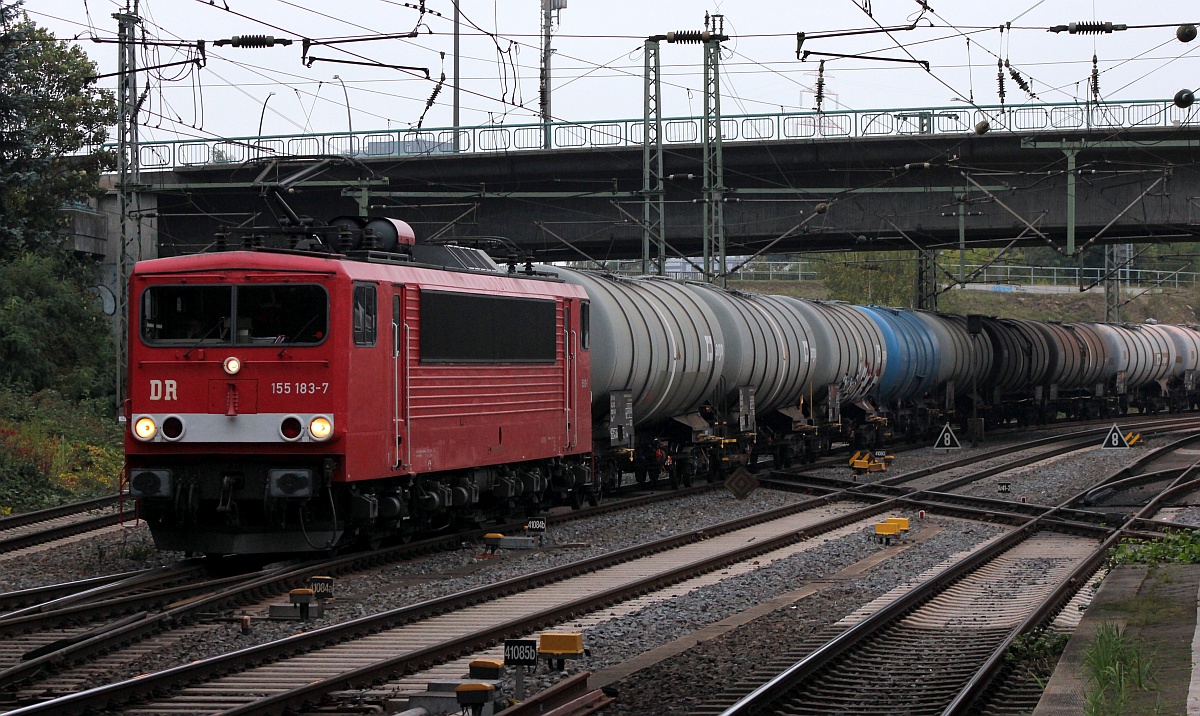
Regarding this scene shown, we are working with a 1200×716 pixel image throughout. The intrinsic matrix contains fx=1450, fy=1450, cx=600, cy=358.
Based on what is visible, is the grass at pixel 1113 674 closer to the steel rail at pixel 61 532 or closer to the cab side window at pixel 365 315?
the cab side window at pixel 365 315

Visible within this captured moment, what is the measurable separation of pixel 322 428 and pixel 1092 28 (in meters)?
14.5

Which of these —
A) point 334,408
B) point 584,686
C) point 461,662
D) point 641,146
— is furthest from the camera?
point 641,146

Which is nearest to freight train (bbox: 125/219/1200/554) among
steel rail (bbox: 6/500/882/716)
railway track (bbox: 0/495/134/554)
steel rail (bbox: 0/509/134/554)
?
steel rail (bbox: 0/509/134/554)

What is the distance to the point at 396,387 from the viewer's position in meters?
14.8

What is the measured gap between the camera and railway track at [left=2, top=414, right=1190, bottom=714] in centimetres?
850

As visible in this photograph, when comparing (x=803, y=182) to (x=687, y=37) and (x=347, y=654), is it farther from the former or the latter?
(x=347, y=654)

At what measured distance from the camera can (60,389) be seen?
1260 inches

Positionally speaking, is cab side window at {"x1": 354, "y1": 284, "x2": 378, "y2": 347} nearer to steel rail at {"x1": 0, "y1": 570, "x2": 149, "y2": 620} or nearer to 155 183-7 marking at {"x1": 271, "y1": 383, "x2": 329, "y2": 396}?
155 183-7 marking at {"x1": 271, "y1": 383, "x2": 329, "y2": 396}

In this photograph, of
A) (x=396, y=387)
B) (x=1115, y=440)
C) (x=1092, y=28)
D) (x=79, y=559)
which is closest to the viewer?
(x=396, y=387)

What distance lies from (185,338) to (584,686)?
695 centimetres

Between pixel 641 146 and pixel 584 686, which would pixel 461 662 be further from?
pixel 641 146

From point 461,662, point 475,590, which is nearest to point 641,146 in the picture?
point 475,590

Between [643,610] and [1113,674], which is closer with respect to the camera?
[1113,674]

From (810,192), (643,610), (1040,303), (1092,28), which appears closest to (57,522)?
(643,610)
